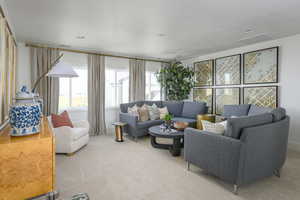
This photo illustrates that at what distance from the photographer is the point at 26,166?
1202mm

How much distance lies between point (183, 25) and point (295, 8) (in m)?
1.66

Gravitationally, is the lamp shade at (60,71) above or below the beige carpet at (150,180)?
above

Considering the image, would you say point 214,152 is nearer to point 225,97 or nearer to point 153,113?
point 153,113

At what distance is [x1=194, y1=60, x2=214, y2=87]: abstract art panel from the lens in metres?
5.49

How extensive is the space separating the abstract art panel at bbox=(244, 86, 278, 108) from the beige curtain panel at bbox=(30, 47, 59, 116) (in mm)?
5121

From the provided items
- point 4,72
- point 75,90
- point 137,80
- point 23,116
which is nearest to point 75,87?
point 75,90

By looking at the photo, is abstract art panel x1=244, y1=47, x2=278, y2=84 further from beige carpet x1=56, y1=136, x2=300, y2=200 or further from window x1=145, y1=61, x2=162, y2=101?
window x1=145, y1=61, x2=162, y2=101

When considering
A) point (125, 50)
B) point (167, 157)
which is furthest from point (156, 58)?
point (167, 157)

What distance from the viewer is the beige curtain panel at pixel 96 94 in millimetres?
5059

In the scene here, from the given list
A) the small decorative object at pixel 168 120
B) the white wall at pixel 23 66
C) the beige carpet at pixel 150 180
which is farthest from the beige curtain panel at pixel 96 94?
the small decorative object at pixel 168 120

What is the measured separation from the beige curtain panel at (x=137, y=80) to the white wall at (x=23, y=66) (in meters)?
2.84

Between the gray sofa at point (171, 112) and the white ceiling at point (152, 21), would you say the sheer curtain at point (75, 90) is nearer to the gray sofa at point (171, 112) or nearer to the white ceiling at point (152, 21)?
the white ceiling at point (152, 21)

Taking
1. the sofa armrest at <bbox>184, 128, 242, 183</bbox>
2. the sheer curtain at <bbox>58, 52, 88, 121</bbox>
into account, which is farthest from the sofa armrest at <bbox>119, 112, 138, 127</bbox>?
the sofa armrest at <bbox>184, 128, 242, 183</bbox>

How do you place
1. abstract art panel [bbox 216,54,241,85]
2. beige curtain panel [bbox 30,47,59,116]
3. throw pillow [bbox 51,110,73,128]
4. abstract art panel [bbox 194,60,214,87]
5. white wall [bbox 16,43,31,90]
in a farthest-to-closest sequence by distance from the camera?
1. abstract art panel [bbox 194,60,214,87]
2. abstract art panel [bbox 216,54,241,85]
3. beige curtain panel [bbox 30,47,59,116]
4. white wall [bbox 16,43,31,90]
5. throw pillow [bbox 51,110,73,128]
